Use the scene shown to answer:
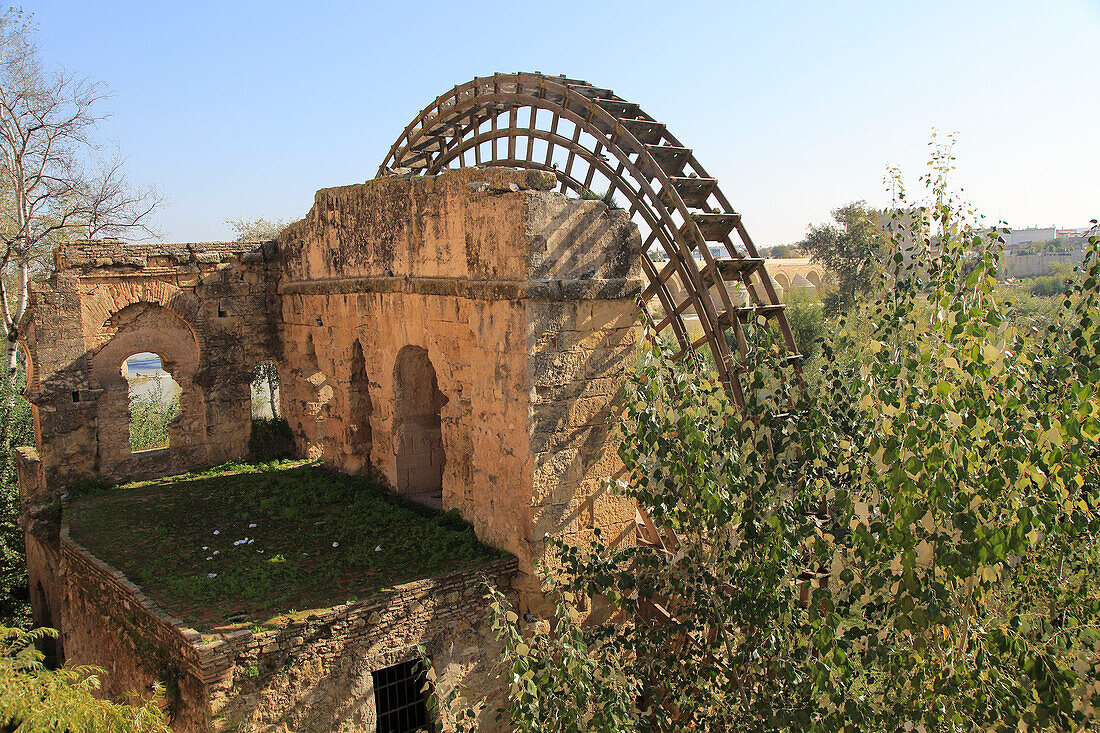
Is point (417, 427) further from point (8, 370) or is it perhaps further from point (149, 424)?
point (149, 424)

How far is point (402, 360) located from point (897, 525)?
653 centimetres

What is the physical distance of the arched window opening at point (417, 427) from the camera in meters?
9.39

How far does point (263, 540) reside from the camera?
8203mm

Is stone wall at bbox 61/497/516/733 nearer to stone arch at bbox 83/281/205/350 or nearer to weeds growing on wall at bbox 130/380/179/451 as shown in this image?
stone arch at bbox 83/281/205/350

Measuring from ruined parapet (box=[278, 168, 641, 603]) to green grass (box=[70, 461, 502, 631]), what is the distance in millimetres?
604

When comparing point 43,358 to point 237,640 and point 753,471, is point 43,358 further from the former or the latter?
point 753,471

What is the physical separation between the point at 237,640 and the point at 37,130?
554 inches

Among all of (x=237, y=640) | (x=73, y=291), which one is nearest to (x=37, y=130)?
(x=73, y=291)

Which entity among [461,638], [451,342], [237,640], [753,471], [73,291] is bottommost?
[461,638]

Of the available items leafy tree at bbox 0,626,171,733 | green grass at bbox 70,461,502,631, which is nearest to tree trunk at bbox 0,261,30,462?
green grass at bbox 70,461,502,631

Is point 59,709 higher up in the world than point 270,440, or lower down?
lower down

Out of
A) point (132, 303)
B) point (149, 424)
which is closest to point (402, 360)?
point (132, 303)

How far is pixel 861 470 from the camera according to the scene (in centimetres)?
427

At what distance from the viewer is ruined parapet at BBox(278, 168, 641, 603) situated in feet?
22.5
